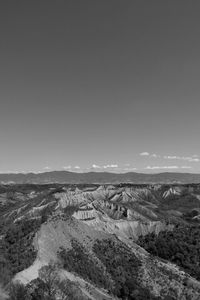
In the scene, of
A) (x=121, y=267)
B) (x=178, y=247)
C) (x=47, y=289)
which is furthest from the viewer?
(x=178, y=247)

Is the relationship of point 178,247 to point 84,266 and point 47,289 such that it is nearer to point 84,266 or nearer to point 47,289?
point 84,266

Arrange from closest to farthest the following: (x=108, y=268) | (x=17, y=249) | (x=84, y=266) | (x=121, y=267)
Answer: (x=17, y=249) < (x=84, y=266) < (x=108, y=268) < (x=121, y=267)

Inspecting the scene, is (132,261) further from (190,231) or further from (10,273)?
(190,231)

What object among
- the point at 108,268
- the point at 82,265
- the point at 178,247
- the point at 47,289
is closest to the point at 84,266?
the point at 82,265

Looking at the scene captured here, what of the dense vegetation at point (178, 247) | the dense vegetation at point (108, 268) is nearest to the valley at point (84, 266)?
the dense vegetation at point (108, 268)

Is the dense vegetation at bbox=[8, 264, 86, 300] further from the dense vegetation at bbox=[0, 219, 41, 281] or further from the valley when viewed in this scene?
the dense vegetation at bbox=[0, 219, 41, 281]

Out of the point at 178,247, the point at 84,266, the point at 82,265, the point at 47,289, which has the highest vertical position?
the point at 47,289

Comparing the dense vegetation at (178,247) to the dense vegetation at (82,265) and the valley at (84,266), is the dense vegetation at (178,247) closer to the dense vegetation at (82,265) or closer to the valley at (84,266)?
the valley at (84,266)

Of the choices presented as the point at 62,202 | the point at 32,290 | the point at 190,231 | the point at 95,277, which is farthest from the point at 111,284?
the point at 62,202
